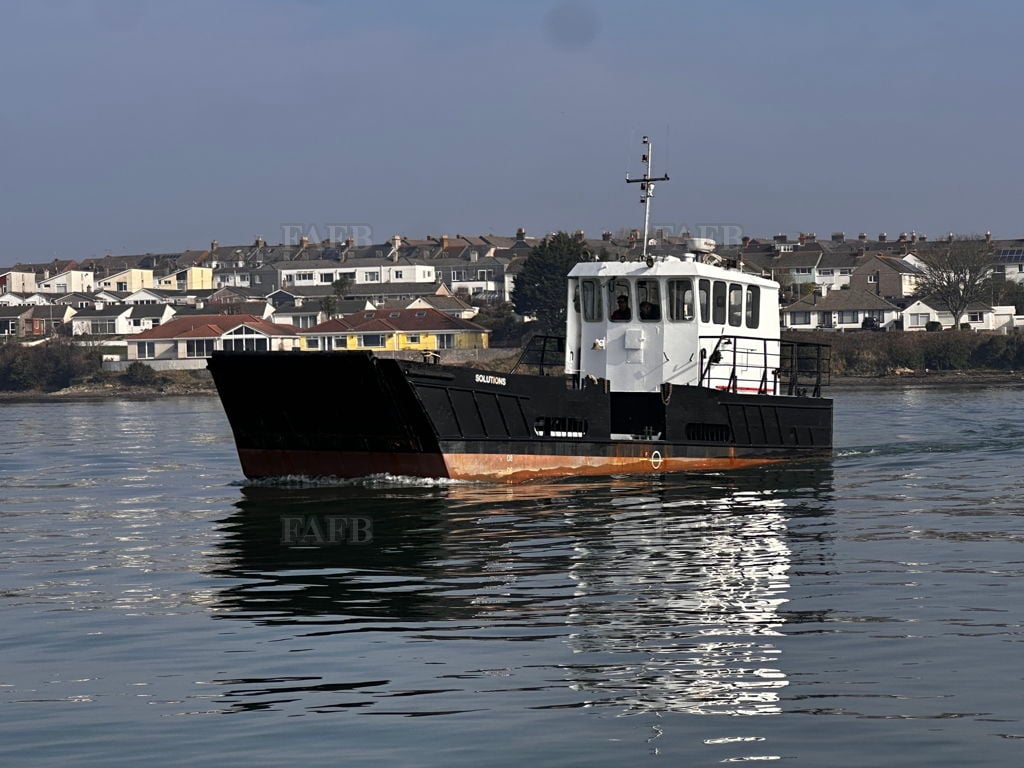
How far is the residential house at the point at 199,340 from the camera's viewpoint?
103 metres

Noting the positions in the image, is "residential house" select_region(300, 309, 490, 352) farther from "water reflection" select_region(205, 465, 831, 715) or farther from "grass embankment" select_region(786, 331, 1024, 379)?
"water reflection" select_region(205, 465, 831, 715)

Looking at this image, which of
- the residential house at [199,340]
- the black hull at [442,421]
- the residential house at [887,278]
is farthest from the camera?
the residential house at [887,278]


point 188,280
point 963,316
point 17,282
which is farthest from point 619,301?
point 17,282

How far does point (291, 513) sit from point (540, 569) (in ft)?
24.1

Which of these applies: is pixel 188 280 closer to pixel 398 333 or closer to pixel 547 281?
pixel 547 281

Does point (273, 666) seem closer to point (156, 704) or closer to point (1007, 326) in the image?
point (156, 704)

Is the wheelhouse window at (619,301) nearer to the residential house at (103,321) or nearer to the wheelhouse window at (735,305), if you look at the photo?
the wheelhouse window at (735,305)

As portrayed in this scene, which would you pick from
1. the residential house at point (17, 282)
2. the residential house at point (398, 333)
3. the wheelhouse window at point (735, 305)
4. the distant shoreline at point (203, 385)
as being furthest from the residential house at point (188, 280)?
the wheelhouse window at point (735, 305)

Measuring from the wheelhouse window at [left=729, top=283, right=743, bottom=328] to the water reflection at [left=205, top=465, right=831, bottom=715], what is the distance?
5.09 metres

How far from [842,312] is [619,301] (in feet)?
295

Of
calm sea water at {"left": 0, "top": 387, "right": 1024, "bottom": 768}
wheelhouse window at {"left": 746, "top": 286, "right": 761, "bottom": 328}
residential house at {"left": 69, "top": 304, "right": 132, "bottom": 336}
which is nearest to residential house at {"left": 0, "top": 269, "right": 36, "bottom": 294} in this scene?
residential house at {"left": 69, "top": 304, "right": 132, "bottom": 336}

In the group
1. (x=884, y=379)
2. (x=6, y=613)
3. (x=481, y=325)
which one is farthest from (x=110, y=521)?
(x=481, y=325)

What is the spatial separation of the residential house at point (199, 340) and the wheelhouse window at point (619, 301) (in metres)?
73.3

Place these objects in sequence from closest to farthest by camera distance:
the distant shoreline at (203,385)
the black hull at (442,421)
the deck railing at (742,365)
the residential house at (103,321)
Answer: the black hull at (442,421) < the deck railing at (742,365) < the distant shoreline at (203,385) < the residential house at (103,321)
